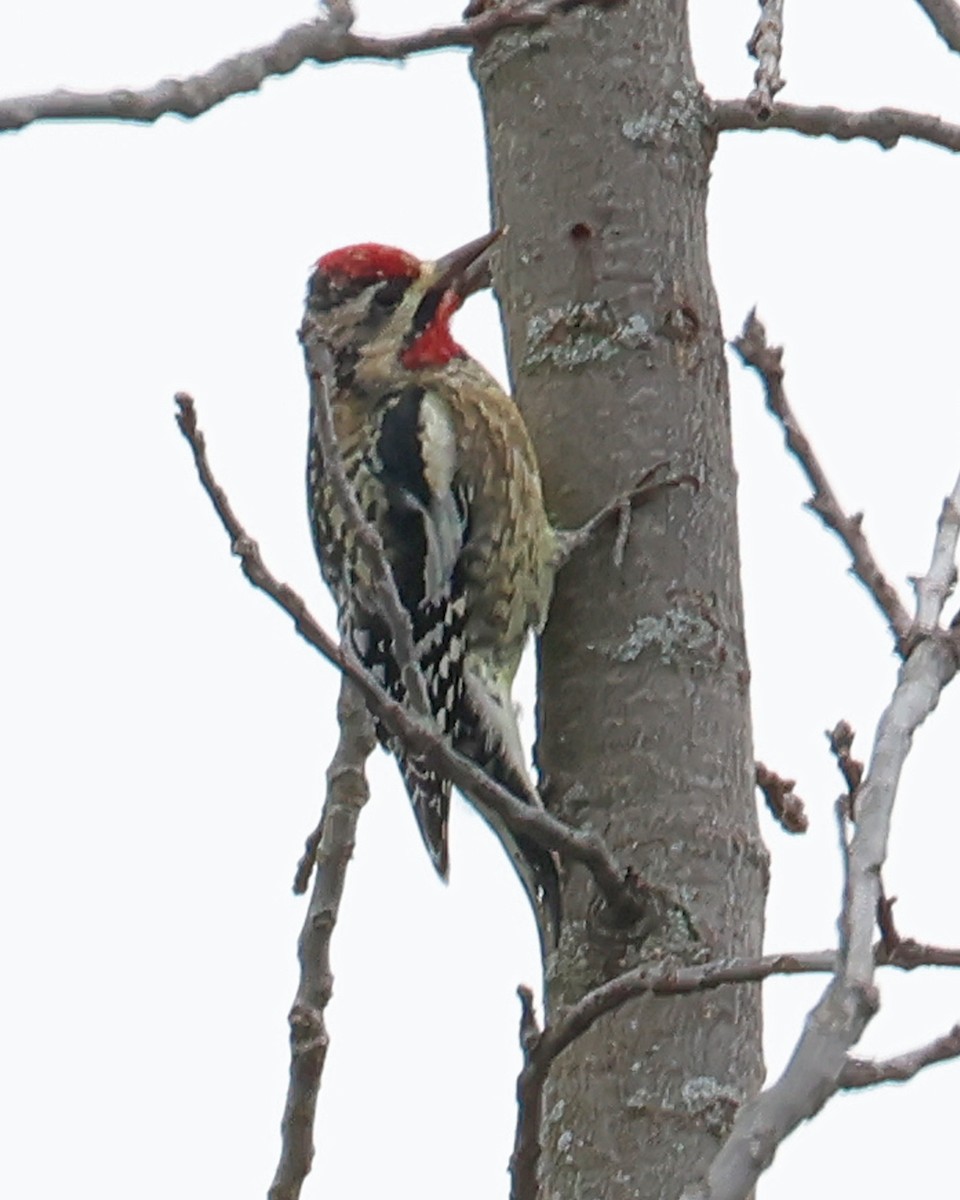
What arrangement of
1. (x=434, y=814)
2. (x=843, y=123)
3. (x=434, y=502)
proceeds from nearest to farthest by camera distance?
(x=843, y=123)
(x=434, y=814)
(x=434, y=502)

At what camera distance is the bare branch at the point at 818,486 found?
2.16 metres

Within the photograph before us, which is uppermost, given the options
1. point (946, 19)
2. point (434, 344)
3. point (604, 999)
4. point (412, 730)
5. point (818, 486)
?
point (434, 344)

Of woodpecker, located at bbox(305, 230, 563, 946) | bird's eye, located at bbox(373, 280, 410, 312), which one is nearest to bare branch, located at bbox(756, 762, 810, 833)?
woodpecker, located at bbox(305, 230, 563, 946)

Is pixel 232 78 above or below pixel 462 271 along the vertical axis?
below

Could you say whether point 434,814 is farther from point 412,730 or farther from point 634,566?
point 412,730

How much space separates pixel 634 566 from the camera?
324cm

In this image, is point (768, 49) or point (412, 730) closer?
point (412, 730)

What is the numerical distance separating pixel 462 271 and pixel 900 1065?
251 cm

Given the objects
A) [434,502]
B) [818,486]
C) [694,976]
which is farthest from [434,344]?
[694,976]

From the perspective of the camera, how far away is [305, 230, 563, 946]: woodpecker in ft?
12.6

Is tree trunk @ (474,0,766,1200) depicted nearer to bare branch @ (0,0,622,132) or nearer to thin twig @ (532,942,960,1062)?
bare branch @ (0,0,622,132)

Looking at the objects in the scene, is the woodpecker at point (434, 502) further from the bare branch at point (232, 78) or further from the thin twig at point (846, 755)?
the thin twig at point (846, 755)

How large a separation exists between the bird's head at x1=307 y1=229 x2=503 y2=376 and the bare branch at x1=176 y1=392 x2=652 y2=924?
175cm

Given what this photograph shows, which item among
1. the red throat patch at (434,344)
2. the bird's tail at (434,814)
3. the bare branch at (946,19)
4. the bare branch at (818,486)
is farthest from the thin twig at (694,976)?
the red throat patch at (434,344)
